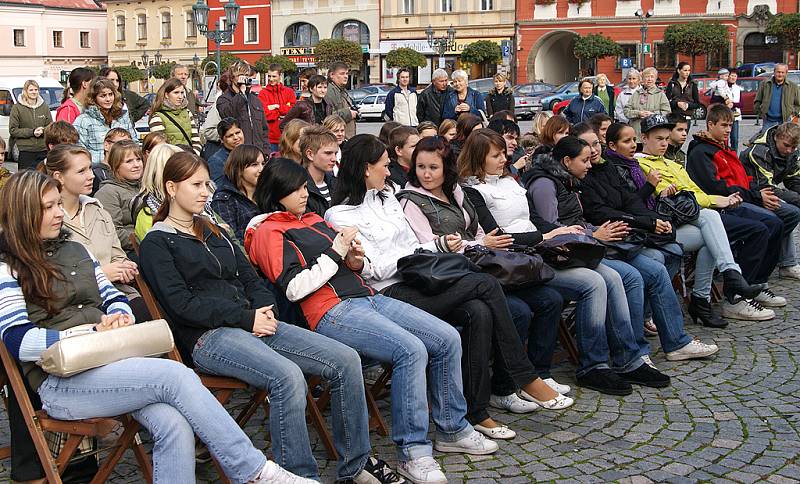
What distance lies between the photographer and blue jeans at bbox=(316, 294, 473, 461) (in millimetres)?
4535

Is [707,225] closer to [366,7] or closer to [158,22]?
[366,7]

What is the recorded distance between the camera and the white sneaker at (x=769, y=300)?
7.68 metres

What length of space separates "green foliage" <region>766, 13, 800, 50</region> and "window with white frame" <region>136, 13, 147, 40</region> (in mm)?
43162

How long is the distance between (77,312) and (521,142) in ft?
19.4

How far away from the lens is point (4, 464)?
471 centimetres

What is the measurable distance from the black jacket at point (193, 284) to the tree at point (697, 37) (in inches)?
1724

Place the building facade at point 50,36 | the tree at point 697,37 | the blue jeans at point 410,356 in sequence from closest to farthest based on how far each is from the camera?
the blue jeans at point 410,356
the tree at point 697,37
the building facade at point 50,36

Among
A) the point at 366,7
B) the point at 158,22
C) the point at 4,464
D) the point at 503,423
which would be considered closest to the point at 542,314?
the point at 503,423

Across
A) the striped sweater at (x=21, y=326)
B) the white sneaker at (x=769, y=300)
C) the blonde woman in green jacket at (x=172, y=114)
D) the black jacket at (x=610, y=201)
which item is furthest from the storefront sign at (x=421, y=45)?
the striped sweater at (x=21, y=326)

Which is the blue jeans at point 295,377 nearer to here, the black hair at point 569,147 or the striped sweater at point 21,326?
the striped sweater at point 21,326

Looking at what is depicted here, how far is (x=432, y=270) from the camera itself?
5.03m

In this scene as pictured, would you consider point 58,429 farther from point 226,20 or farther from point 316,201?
point 226,20

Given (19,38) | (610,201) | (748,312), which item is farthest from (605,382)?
(19,38)

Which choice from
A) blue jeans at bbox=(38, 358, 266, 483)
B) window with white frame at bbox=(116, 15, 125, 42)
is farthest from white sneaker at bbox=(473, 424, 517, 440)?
window with white frame at bbox=(116, 15, 125, 42)
